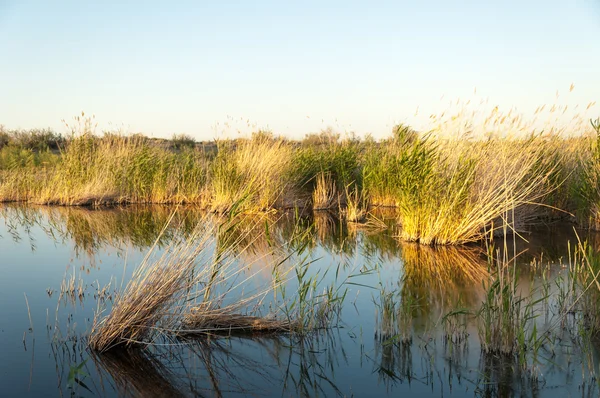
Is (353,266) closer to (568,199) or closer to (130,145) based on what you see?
(568,199)

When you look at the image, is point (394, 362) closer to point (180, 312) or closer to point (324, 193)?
point (180, 312)

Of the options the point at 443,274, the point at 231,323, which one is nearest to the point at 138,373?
the point at 231,323

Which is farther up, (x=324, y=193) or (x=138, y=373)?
(x=324, y=193)

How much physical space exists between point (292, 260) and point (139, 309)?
126 inches

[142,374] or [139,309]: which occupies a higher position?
[139,309]

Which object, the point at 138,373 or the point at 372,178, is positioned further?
the point at 372,178

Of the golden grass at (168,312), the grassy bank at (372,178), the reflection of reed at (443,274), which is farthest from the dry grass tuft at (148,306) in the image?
the grassy bank at (372,178)

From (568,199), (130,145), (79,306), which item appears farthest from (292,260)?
(130,145)

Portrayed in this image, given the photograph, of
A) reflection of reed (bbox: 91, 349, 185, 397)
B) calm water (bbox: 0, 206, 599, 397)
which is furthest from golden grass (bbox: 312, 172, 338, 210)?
reflection of reed (bbox: 91, 349, 185, 397)

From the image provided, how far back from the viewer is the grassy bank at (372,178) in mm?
9211

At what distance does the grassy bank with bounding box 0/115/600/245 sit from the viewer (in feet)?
30.2

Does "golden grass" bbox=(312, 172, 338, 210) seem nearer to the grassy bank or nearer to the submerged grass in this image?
the grassy bank

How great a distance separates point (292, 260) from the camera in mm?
7395

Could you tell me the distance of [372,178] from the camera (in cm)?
1481
